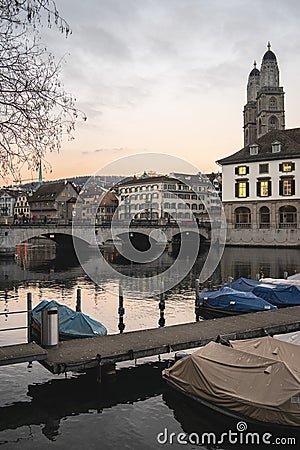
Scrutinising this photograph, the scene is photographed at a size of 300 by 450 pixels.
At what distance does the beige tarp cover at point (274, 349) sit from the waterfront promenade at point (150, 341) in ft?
8.82

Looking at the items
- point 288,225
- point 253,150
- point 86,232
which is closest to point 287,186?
point 288,225

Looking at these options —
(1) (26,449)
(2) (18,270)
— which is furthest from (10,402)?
(2) (18,270)

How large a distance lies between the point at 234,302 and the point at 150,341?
11.2 meters

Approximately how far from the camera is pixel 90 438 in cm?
1335

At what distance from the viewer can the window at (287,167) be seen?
A: 88625 millimetres

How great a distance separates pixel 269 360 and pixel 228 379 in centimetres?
132

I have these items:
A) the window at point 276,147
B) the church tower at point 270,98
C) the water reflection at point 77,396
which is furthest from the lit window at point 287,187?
the water reflection at point 77,396

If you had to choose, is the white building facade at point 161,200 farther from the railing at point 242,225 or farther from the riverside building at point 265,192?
the railing at point 242,225

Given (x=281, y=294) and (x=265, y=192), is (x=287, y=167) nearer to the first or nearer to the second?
(x=265, y=192)

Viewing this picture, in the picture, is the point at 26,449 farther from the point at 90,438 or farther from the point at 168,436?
the point at 168,436

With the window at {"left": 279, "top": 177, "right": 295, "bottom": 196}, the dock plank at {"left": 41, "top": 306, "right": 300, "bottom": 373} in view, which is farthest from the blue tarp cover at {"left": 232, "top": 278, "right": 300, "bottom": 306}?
the window at {"left": 279, "top": 177, "right": 295, "bottom": 196}

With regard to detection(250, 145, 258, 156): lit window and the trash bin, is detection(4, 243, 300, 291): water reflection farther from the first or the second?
detection(250, 145, 258, 156): lit window

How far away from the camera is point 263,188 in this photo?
91.9m

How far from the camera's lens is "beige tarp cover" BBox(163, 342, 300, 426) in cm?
1291
